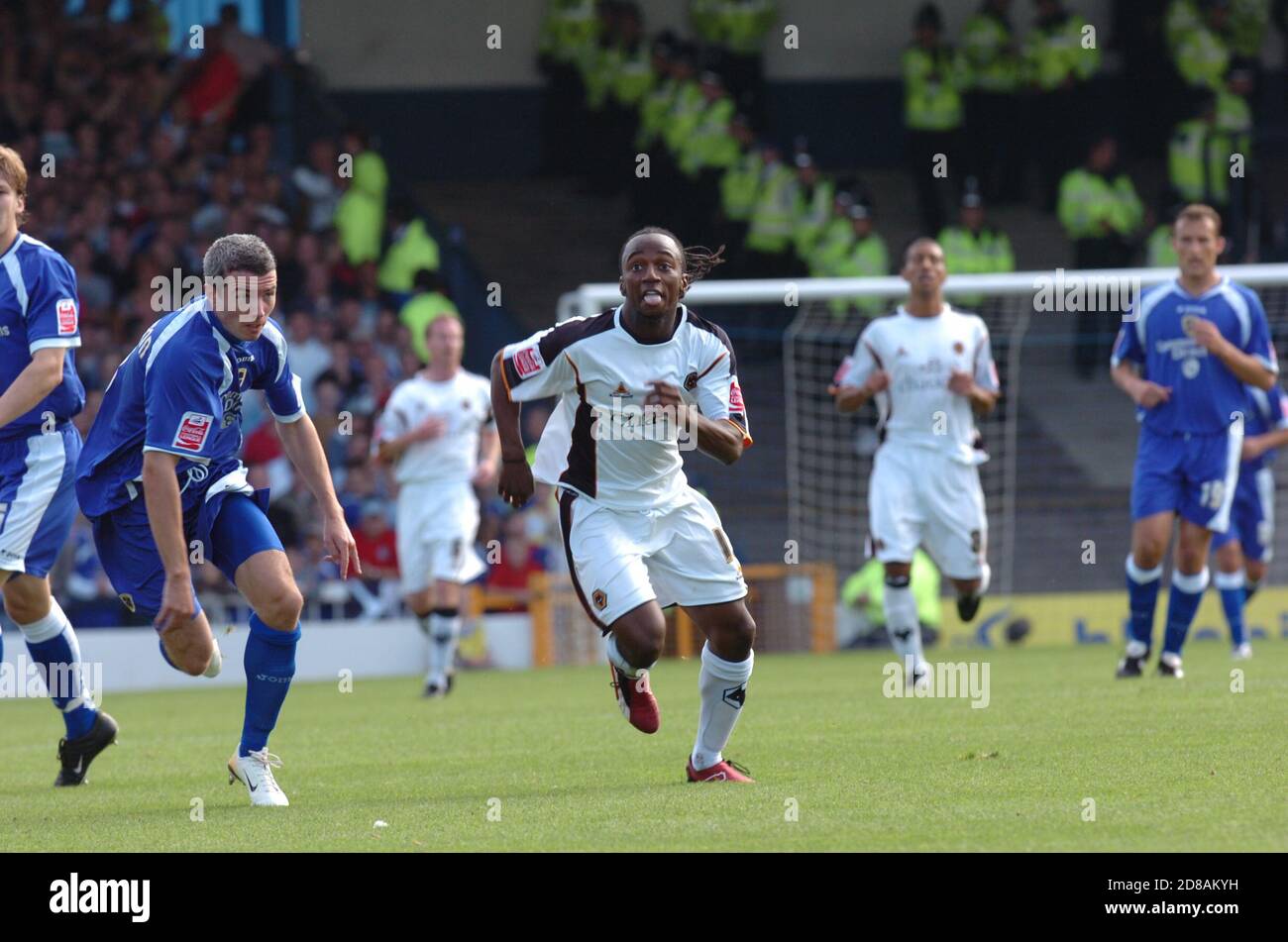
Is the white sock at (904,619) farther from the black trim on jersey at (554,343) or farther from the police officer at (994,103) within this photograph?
the police officer at (994,103)

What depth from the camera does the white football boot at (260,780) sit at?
304 inches

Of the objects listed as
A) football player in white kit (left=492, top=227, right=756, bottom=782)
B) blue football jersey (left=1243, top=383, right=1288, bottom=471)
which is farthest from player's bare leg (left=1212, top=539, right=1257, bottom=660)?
football player in white kit (left=492, top=227, right=756, bottom=782)

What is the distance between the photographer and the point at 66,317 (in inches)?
322

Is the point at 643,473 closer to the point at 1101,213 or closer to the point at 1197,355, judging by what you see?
the point at 1197,355

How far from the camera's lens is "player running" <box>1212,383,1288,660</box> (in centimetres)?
1473

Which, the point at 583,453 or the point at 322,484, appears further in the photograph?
the point at 583,453

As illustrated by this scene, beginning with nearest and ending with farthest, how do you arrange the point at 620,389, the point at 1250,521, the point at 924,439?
the point at 620,389 < the point at 924,439 < the point at 1250,521

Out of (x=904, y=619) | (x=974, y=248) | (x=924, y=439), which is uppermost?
(x=974, y=248)

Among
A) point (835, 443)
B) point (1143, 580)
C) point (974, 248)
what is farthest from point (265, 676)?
point (974, 248)

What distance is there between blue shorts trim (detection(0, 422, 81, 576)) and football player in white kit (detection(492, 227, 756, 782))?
197 centimetres

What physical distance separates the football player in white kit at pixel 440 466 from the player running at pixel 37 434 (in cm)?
568

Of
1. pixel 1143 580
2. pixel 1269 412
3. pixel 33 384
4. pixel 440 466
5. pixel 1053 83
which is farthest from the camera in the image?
pixel 1053 83

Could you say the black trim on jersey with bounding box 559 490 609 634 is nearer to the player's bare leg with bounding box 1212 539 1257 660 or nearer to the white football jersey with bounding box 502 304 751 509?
the white football jersey with bounding box 502 304 751 509
